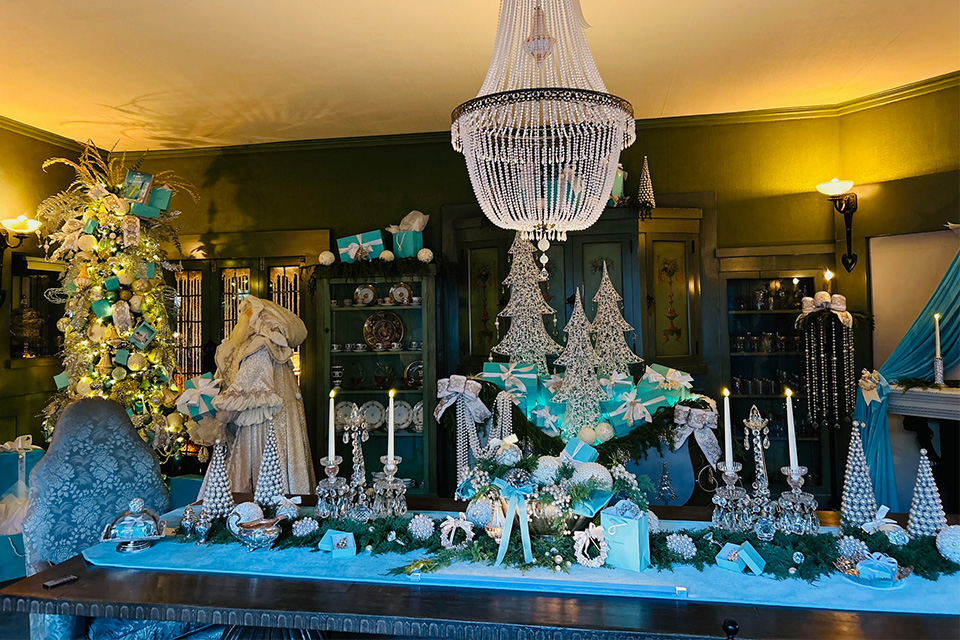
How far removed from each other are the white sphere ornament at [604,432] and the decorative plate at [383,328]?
2.02m

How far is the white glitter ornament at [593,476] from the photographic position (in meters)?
1.84

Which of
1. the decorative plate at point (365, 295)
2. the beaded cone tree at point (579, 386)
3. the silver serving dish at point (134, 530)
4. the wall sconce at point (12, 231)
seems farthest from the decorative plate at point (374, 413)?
the silver serving dish at point (134, 530)

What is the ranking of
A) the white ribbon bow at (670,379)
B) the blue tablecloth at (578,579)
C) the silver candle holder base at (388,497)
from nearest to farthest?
the blue tablecloth at (578,579) → the silver candle holder base at (388,497) → the white ribbon bow at (670,379)

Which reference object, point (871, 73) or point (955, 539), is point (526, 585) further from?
point (871, 73)

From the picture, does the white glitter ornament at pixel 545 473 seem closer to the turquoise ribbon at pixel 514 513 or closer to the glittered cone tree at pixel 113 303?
the turquoise ribbon at pixel 514 513

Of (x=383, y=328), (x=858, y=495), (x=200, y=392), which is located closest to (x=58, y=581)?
(x=858, y=495)

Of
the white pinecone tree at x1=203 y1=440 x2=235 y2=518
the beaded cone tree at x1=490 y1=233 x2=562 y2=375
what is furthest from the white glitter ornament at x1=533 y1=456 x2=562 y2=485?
the beaded cone tree at x1=490 y1=233 x2=562 y2=375

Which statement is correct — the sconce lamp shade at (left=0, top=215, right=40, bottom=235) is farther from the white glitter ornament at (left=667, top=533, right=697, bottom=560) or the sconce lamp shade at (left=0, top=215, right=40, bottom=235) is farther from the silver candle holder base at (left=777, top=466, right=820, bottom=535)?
the silver candle holder base at (left=777, top=466, right=820, bottom=535)

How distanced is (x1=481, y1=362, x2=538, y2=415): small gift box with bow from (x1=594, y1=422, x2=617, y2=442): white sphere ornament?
606 mm

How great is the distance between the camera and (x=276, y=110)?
15.7ft

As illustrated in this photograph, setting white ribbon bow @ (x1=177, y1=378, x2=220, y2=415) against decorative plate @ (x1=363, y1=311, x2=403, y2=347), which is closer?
white ribbon bow @ (x1=177, y1=378, x2=220, y2=415)

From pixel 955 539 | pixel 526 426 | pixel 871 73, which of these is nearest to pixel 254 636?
pixel 955 539

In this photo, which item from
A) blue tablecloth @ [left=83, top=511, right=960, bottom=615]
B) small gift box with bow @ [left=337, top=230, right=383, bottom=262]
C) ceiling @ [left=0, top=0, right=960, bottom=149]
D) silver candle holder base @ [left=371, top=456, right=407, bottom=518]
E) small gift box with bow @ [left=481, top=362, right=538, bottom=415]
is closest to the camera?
blue tablecloth @ [left=83, top=511, right=960, bottom=615]

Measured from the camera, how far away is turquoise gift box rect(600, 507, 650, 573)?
1.75 metres
